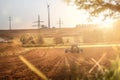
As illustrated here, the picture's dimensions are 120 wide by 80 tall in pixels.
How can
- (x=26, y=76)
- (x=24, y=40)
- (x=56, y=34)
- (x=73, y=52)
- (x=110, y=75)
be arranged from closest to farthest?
(x=110, y=75)
(x=26, y=76)
(x=73, y=52)
(x=24, y=40)
(x=56, y=34)

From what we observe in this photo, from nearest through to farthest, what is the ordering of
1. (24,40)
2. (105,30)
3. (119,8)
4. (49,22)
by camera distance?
1. (119,8)
2. (24,40)
3. (105,30)
4. (49,22)

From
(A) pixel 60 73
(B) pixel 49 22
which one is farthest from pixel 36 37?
(A) pixel 60 73

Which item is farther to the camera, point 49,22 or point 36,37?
point 49,22

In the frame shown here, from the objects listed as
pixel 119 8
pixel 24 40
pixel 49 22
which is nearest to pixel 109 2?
pixel 119 8

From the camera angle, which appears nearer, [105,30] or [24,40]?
[24,40]

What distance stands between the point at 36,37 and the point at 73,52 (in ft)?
155

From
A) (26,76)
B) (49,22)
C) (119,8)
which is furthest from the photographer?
(49,22)

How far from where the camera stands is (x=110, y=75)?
14672 mm

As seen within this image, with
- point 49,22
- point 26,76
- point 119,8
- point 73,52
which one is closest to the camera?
point 119,8

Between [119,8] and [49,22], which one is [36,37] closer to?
[49,22]

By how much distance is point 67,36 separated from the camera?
341 feet

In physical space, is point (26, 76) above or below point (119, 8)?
below

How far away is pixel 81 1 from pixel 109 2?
65.8 inches

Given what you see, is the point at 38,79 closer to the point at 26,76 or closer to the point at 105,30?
the point at 26,76
